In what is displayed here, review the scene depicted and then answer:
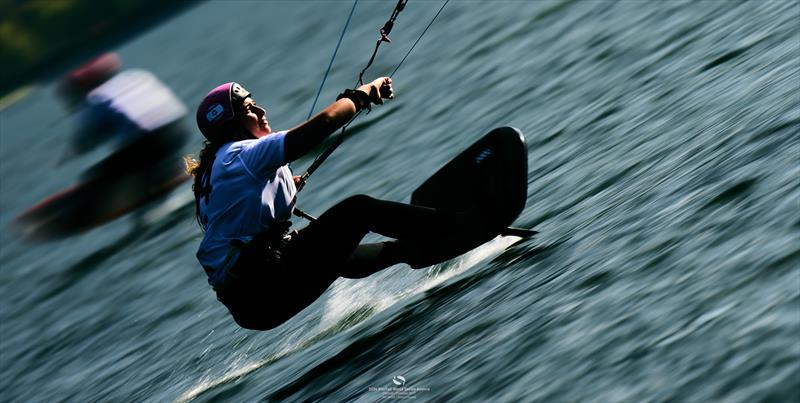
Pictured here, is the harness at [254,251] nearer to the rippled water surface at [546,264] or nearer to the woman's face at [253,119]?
the woman's face at [253,119]

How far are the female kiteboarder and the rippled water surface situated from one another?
50 centimetres

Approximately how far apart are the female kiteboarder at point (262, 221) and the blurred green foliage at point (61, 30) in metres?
45.7

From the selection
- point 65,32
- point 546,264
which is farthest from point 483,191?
point 65,32

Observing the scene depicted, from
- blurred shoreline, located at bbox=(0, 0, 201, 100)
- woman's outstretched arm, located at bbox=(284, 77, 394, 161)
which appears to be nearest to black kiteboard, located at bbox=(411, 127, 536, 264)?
woman's outstretched arm, located at bbox=(284, 77, 394, 161)

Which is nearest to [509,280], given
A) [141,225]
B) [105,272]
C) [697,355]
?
[697,355]

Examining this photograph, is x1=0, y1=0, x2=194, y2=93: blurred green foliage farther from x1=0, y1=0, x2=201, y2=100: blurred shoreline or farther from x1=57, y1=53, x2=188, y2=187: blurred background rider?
x1=57, y1=53, x2=188, y2=187: blurred background rider

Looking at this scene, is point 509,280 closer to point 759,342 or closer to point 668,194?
point 668,194

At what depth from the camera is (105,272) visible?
14641 mm

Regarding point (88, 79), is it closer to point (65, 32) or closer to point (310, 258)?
point (310, 258)

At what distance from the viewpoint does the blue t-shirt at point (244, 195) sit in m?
6.76

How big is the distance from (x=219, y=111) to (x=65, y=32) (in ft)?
160

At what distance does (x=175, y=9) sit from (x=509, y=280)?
151 feet

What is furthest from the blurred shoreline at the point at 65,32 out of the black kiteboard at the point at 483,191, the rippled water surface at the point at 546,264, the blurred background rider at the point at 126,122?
the black kiteboard at the point at 483,191

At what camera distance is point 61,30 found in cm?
5384
